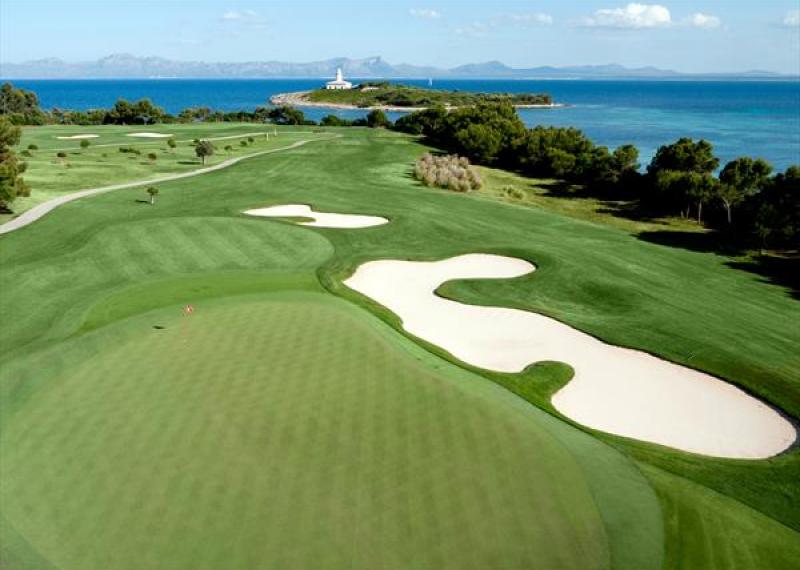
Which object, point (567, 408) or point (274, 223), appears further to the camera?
point (274, 223)

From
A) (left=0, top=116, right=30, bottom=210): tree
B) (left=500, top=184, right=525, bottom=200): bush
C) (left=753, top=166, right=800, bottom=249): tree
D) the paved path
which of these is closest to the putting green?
the paved path

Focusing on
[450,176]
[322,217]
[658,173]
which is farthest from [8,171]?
[658,173]

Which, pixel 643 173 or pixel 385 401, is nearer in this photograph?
pixel 385 401

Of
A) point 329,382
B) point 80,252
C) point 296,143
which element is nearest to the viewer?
point 329,382

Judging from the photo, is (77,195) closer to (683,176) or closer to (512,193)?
(512,193)

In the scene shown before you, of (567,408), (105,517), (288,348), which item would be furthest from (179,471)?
(567,408)

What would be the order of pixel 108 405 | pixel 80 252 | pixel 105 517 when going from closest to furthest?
pixel 105 517, pixel 108 405, pixel 80 252

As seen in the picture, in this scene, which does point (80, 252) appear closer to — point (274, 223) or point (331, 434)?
point (274, 223)
